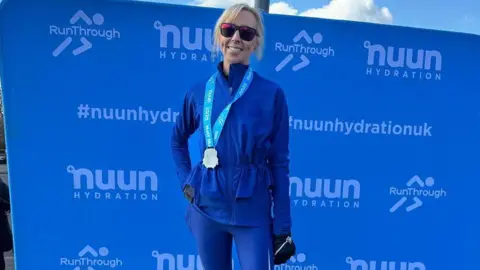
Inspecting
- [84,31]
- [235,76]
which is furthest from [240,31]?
[84,31]

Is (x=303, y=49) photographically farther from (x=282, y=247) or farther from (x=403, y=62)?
(x=282, y=247)

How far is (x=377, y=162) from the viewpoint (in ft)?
8.39

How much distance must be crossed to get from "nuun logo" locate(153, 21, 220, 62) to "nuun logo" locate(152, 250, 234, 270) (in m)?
1.48

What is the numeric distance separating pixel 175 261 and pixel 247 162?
4.91 feet

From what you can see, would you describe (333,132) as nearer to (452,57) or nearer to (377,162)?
(377,162)

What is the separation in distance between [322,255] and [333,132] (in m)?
0.98

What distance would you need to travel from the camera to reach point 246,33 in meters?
1.55

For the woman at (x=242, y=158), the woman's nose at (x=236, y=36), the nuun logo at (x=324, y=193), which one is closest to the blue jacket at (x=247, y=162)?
the woman at (x=242, y=158)

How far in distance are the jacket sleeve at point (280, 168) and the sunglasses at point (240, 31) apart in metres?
0.29

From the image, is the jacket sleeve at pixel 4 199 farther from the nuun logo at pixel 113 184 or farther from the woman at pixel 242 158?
the woman at pixel 242 158

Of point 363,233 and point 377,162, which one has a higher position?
point 377,162

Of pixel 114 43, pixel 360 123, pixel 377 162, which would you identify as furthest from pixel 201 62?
pixel 377 162

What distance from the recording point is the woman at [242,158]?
1518 millimetres

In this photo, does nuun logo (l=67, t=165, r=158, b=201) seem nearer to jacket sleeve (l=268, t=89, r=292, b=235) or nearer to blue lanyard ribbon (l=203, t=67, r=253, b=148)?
blue lanyard ribbon (l=203, t=67, r=253, b=148)
